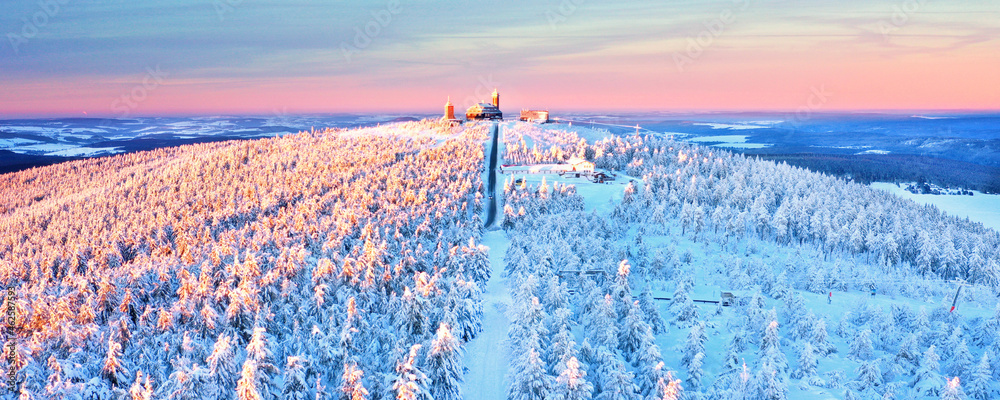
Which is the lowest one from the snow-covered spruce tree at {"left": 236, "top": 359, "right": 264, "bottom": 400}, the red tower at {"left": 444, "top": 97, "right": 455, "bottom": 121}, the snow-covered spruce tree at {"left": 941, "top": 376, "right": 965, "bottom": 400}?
the snow-covered spruce tree at {"left": 941, "top": 376, "right": 965, "bottom": 400}

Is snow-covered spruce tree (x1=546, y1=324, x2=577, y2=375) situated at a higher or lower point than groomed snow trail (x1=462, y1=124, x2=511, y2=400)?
higher

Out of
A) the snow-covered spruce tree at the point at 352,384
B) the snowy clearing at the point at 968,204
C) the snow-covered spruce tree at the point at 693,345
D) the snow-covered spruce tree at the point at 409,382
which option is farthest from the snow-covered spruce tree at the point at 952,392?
the snowy clearing at the point at 968,204

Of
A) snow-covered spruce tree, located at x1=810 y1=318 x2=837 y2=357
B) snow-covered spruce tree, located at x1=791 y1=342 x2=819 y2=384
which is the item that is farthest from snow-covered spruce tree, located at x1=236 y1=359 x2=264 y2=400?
snow-covered spruce tree, located at x1=810 y1=318 x2=837 y2=357

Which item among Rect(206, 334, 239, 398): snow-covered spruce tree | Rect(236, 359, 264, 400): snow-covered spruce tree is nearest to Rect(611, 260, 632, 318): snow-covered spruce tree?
Rect(236, 359, 264, 400): snow-covered spruce tree

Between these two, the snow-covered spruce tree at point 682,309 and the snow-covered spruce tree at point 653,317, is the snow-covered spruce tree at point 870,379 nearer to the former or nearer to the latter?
the snow-covered spruce tree at point 682,309

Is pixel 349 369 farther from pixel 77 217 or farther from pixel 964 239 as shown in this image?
pixel 77 217

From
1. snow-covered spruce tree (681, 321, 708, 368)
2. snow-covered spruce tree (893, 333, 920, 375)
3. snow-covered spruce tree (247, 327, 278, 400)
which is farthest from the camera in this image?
snow-covered spruce tree (893, 333, 920, 375)

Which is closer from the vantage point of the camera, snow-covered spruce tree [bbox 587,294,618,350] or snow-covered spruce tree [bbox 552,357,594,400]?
snow-covered spruce tree [bbox 552,357,594,400]

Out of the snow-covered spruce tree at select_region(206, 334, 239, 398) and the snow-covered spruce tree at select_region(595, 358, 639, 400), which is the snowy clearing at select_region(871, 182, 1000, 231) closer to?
the snow-covered spruce tree at select_region(595, 358, 639, 400)

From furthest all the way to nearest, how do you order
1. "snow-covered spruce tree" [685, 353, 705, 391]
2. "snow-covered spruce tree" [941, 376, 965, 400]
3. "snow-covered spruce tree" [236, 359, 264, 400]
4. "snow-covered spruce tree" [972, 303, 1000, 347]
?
"snow-covered spruce tree" [972, 303, 1000, 347], "snow-covered spruce tree" [685, 353, 705, 391], "snow-covered spruce tree" [941, 376, 965, 400], "snow-covered spruce tree" [236, 359, 264, 400]
